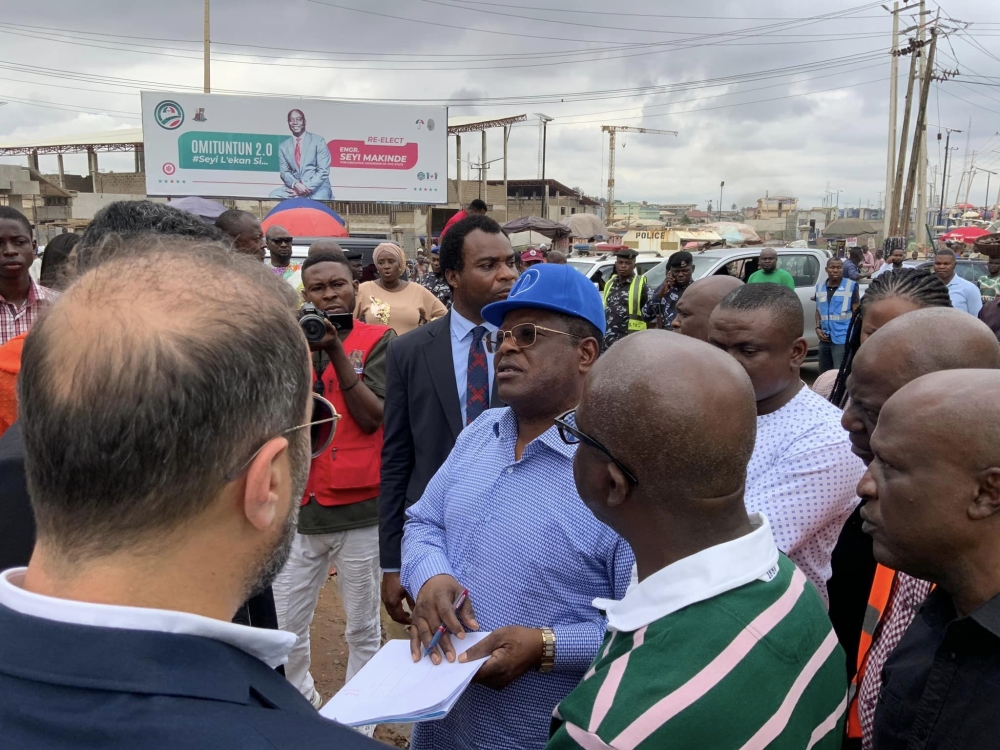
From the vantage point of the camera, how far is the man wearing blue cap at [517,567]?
187 cm

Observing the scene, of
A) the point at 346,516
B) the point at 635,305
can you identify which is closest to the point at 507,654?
the point at 346,516

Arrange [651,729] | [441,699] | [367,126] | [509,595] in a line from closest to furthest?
[651,729]
[441,699]
[509,595]
[367,126]

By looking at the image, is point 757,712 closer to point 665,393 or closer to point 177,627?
point 665,393

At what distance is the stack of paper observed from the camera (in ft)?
5.39

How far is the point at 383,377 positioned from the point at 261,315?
2.74 m

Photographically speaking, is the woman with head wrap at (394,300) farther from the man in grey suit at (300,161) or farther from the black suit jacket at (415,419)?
the man in grey suit at (300,161)

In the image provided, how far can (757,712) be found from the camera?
121cm

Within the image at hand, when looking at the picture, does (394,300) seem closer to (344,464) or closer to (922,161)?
(344,464)

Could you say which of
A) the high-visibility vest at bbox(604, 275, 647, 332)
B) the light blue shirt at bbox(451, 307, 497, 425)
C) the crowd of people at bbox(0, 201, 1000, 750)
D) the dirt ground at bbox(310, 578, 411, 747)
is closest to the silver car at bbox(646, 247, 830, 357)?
the high-visibility vest at bbox(604, 275, 647, 332)

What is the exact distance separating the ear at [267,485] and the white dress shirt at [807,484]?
4.49ft

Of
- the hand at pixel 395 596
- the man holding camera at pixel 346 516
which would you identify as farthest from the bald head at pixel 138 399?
the man holding camera at pixel 346 516

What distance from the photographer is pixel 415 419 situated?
3092 mm

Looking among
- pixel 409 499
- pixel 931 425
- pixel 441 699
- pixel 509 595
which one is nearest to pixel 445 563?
pixel 509 595

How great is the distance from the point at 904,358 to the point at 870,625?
0.72 meters
